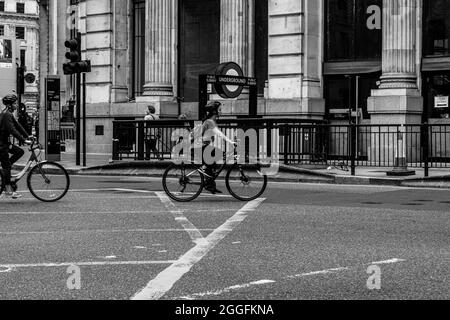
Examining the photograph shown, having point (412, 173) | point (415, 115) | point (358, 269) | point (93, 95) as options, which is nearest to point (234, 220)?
point (358, 269)

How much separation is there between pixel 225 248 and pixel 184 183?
5.90 metres

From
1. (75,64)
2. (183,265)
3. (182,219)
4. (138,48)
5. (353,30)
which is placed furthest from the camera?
(138,48)

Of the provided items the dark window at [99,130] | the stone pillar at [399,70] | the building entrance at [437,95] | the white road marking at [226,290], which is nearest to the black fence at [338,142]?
the stone pillar at [399,70]

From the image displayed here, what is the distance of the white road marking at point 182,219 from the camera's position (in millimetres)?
10523

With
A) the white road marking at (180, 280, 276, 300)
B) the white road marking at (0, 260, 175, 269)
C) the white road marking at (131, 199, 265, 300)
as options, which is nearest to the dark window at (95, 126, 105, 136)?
the white road marking at (131, 199, 265, 300)

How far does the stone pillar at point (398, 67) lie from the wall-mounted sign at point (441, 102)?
529 millimetres

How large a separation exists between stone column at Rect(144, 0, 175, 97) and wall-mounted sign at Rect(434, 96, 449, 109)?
9821 millimetres

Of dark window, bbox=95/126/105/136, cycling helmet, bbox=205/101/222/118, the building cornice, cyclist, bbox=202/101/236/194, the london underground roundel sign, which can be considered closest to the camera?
cyclist, bbox=202/101/236/194

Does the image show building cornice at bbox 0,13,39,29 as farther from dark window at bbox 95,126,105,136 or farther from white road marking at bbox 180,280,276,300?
white road marking at bbox 180,280,276,300

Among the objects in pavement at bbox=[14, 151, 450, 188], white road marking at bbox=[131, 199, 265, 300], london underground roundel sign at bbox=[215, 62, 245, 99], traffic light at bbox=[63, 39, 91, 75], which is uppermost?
traffic light at bbox=[63, 39, 91, 75]

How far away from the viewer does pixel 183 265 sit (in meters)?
8.33

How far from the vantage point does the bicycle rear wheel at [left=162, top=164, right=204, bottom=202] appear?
15.2 metres

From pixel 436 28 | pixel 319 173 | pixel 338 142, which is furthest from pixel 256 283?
pixel 436 28

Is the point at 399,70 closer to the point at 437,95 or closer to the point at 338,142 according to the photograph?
the point at 437,95
